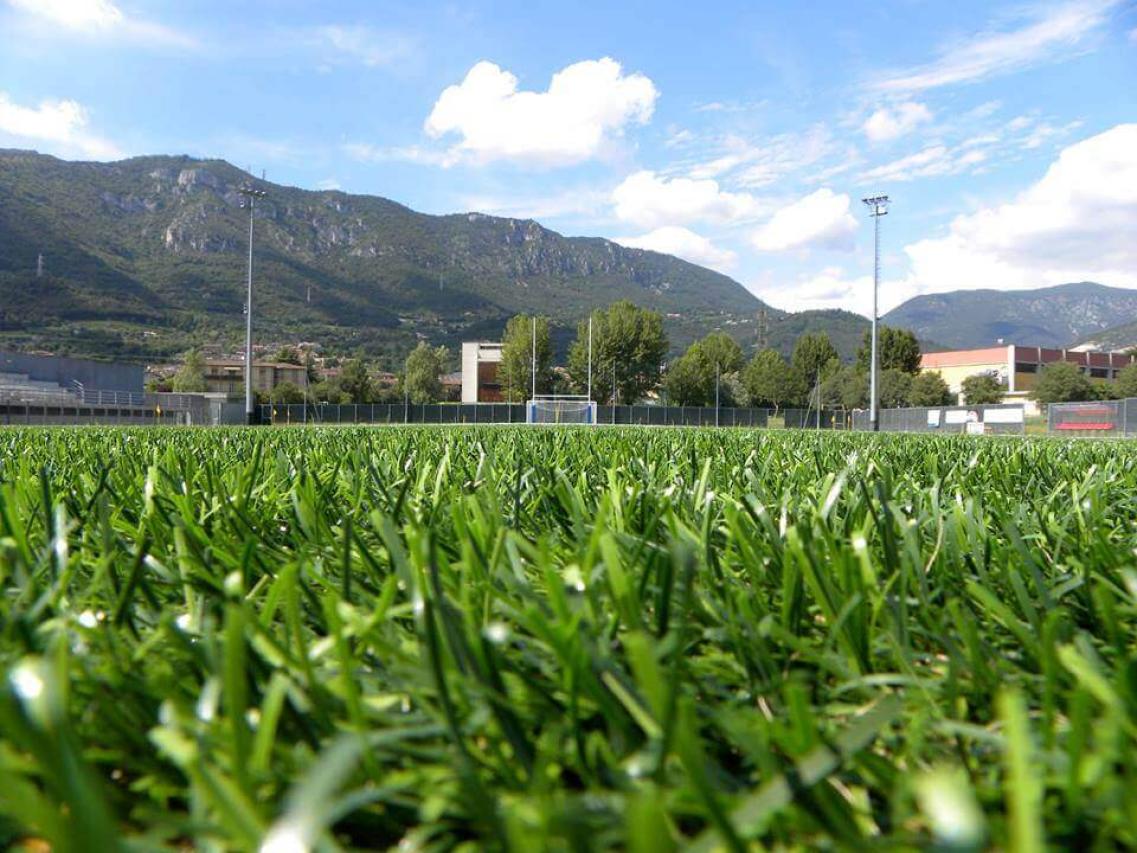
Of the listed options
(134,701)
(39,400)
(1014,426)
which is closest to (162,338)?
(39,400)

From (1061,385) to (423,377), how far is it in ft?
182

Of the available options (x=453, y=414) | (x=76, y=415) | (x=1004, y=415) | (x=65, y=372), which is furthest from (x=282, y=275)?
(x=1004, y=415)

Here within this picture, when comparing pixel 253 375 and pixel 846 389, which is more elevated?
pixel 253 375

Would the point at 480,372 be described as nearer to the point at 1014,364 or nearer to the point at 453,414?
the point at 453,414

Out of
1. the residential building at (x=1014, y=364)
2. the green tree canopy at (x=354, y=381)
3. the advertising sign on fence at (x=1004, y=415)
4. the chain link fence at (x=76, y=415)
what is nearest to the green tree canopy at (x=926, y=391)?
the residential building at (x=1014, y=364)

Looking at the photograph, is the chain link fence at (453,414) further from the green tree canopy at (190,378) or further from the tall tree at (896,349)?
the tall tree at (896,349)

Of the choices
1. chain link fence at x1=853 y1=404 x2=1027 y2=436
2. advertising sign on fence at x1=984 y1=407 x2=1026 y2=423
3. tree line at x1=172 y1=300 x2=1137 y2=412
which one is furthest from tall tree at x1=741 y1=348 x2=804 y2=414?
advertising sign on fence at x1=984 y1=407 x2=1026 y2=423

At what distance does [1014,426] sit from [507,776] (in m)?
42.2

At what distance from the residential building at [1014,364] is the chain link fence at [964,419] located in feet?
155

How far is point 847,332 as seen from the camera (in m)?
127

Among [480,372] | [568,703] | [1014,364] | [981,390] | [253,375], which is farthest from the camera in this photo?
[480,372]

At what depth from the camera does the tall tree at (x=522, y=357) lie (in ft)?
245

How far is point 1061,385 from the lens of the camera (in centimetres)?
6412

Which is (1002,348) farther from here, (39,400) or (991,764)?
(991,764)
